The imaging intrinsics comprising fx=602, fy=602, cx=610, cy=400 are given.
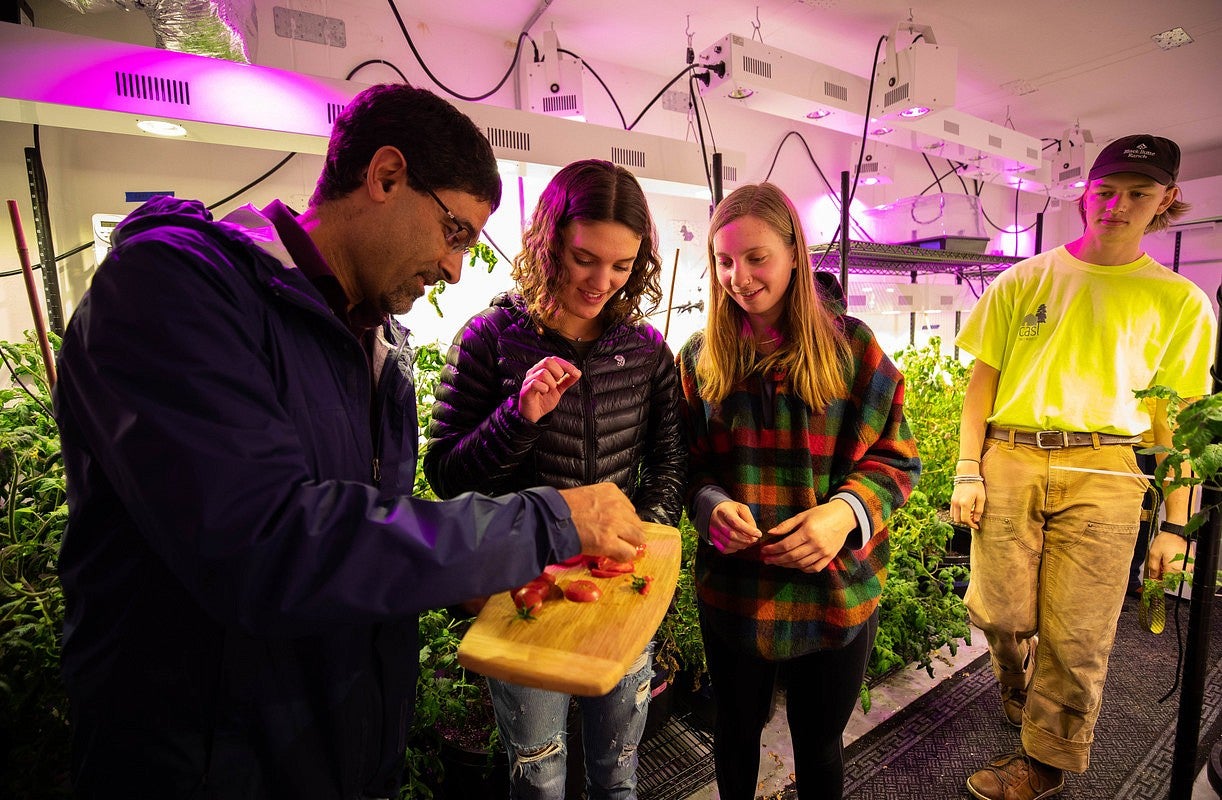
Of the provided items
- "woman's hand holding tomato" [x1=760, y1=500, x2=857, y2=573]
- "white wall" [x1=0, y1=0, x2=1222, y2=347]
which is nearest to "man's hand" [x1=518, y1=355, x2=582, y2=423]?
"woman's hand holding tomato" [x1=760, y1=500, x2=857, y2=573]

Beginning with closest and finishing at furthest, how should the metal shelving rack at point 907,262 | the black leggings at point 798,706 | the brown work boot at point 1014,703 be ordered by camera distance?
the black leggings at point 798,706 < the brown work boot at point 1014,703 < the metal shelving rack at point 907,262

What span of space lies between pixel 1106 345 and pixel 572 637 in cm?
192

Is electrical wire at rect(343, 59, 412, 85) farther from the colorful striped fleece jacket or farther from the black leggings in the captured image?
the black leggings

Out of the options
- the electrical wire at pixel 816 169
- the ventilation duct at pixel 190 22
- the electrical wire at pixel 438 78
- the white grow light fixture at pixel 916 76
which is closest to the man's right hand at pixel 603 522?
the ventilation duct at pixel 190 22

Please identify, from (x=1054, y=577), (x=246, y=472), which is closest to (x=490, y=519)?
(x=246, y=472)

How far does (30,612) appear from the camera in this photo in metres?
1.34

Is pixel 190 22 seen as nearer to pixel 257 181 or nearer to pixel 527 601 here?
pixel 257 181

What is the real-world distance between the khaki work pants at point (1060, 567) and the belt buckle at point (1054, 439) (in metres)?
0.02

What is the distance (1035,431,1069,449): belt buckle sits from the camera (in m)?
1.87

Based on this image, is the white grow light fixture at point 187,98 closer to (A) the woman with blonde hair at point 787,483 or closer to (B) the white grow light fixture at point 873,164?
(A) the woman with blonde hair at point 787,483

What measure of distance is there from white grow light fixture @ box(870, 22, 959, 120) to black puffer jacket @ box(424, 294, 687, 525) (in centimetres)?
221

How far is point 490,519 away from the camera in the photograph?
2.47 ft

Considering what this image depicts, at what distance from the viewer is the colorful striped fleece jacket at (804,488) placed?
51.8 inches

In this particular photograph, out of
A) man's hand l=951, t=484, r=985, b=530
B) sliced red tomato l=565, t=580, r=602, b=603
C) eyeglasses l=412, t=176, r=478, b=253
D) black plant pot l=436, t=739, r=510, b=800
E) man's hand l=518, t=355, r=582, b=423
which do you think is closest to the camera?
eyeglasses l=412, t=176, r=478, b=253
